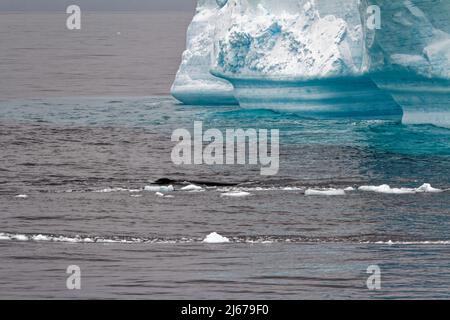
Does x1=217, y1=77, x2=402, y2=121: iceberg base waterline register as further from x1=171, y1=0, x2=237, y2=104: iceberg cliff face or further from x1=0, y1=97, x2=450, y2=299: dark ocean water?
x1=171, y1=0, x2=237, y2=104: iceberg cliff face

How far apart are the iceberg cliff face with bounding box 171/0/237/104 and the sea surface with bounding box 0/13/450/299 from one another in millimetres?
811

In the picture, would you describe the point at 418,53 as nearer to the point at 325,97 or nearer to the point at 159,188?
the point at 325,97

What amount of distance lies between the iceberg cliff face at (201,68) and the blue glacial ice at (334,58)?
8 centimetres

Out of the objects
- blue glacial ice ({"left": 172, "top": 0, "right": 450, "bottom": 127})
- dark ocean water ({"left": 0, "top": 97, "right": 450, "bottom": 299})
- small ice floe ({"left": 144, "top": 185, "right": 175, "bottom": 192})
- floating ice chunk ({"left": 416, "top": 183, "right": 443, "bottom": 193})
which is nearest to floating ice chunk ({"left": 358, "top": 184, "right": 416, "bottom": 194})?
floating ice chunk ({"left": 416, "top": 183, "right": 443, "bottom": 193})

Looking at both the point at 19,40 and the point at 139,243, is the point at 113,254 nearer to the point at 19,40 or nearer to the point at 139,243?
the point at 139,243

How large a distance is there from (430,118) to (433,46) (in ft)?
8.19

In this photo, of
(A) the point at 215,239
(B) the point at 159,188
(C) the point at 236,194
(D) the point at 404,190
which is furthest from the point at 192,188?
(A) the point at 215,239

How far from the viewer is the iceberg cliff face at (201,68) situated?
164ft

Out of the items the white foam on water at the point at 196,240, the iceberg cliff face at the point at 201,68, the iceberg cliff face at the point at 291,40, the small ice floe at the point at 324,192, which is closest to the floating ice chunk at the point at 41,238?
the white foam on water at the point at 196,240

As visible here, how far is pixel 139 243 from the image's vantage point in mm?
23516

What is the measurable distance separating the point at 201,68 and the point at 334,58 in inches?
403

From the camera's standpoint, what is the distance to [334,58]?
40469mm

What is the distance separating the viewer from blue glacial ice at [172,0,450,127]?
35250 millimetres
